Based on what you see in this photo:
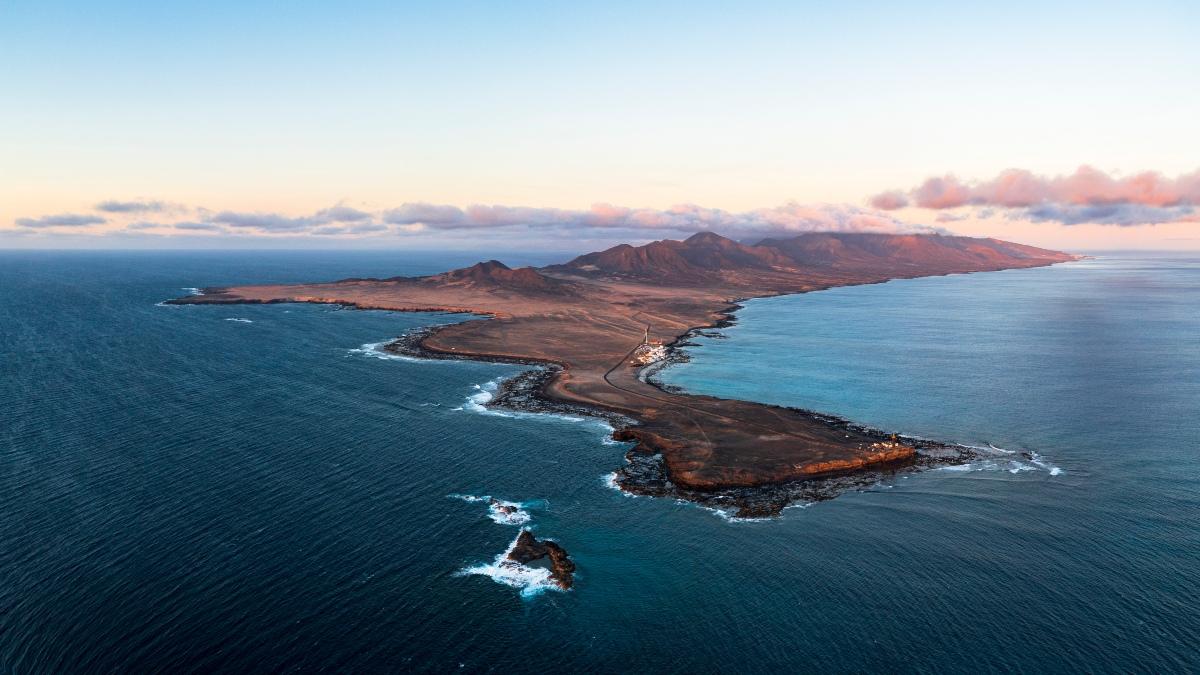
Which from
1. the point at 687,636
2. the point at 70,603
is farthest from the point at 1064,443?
the point at 70,603

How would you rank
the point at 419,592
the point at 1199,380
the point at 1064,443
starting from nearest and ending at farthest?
the point at 419,592 < the point at 1064,443 < the point at 1199,380

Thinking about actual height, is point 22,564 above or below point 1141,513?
above

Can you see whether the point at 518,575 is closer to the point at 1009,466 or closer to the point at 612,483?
the point at 612,483

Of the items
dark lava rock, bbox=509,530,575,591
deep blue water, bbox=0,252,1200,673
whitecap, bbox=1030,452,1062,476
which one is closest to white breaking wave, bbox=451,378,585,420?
deep blue water, bbox=0,252,1200,673

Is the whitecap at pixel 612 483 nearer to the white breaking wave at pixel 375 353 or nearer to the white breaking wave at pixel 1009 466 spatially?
the white breaking wave at pixel 1009 466

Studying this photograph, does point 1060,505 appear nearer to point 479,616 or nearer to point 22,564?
point 479,616

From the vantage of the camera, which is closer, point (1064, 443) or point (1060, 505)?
point (1060, 505)
